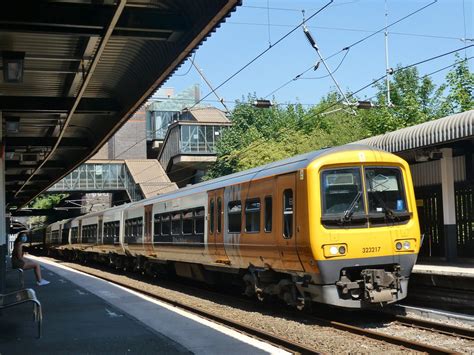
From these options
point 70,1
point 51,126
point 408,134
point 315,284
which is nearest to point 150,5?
point 70,1

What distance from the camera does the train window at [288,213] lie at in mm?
10312

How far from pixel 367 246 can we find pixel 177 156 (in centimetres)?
4578

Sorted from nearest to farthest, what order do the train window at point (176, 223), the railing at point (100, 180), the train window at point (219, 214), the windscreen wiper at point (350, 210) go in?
1. the windscreen wiper at point (350, 210)
2. the train window at point (219, 214)
3. the train window at point (176, 223)
4. the railing at point (100, 180)

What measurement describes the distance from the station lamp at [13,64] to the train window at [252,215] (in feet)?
15.6

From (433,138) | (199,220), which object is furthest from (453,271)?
(199,220)

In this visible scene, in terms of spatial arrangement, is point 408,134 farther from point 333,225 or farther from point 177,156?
point 177,156

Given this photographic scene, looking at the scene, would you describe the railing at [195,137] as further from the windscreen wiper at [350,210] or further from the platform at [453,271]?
the windscreen wiper at [350,210]

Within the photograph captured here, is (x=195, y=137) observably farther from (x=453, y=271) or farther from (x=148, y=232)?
(x=453, y=271)

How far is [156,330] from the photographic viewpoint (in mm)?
9391

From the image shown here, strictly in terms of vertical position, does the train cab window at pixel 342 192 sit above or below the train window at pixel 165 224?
above

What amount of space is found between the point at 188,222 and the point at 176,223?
3.73ft

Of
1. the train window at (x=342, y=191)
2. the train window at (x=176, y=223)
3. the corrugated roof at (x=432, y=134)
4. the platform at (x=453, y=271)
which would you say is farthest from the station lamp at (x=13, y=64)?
the corrugated roof at (x=432, y=134)

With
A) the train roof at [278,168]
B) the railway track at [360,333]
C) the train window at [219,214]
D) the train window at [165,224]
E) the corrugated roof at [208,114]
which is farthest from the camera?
the corrugated roof at [208,114]

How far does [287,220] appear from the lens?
34.2ft
